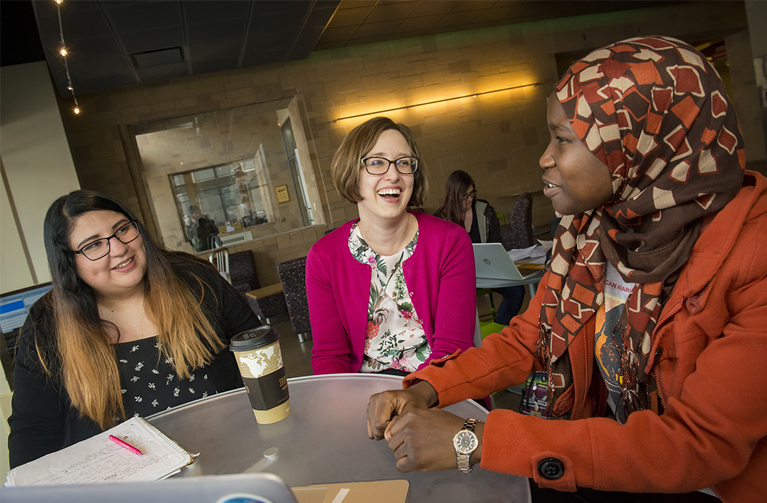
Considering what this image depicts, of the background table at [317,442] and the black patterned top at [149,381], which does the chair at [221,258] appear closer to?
the black patterned top at [149,381]

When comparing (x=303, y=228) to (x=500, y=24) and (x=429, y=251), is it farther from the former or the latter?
(x=429, y=251)

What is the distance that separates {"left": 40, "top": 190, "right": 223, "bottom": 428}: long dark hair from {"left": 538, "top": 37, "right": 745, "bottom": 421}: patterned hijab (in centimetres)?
125

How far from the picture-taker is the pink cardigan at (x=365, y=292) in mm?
1653

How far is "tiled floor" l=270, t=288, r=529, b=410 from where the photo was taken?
8.95 ft

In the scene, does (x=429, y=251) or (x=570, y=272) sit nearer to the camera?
(x=570, y=272)

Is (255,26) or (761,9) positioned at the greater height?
(255,26)

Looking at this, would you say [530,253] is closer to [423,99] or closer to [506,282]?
[506,282]

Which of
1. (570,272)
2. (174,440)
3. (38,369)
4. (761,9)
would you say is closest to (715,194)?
(570,272)

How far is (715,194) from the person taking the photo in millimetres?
850

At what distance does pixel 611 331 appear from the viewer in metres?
1.12

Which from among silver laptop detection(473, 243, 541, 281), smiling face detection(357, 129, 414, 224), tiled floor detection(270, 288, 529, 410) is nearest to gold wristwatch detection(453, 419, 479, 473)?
smiling face detection(357, 129, 414, 224)

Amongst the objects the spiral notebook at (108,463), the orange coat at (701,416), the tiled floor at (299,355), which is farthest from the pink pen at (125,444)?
the tiled floor at (299,355)

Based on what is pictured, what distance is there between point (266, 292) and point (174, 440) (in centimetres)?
484

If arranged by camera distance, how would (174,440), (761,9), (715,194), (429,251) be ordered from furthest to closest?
1. (761,9)
2. (429,251)
3. (174,440)
4. (715,194)
